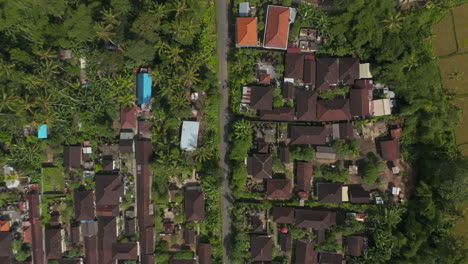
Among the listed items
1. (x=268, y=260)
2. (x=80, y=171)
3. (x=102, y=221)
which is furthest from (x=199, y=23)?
(x=268, y=260)

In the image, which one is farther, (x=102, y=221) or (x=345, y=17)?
(x=102, y=221)

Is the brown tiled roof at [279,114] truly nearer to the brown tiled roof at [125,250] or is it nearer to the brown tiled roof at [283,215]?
the brown tiled roof at [283,215]

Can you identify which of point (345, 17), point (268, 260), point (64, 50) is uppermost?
point (345, 17)

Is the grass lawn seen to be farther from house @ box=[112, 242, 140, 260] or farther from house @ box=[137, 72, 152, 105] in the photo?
house @ box=[137, 72, 152, 105]

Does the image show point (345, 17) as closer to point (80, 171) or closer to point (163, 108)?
point (163, 108)

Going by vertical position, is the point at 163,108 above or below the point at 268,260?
above

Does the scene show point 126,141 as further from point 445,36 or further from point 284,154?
point 445,36
